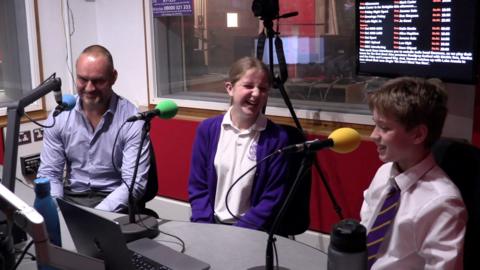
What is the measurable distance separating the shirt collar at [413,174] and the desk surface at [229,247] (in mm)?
289

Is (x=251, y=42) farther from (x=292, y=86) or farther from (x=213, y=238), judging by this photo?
(x=213, y=238)

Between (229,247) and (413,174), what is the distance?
54 centimetres

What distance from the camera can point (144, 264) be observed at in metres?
1.29

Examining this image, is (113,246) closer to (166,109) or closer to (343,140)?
(166,109)

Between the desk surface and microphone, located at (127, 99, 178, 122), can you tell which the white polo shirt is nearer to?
the desk surface

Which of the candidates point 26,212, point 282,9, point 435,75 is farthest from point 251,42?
point 26,212

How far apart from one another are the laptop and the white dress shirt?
503 millimetres

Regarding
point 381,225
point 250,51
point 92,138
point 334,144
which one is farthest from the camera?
point 250,51

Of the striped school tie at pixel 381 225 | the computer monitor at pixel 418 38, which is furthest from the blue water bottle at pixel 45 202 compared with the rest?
the computer monitor at pixel 418 38

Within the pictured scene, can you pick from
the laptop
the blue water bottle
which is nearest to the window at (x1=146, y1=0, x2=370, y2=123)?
the laptop

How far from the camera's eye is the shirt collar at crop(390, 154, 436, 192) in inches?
52.7

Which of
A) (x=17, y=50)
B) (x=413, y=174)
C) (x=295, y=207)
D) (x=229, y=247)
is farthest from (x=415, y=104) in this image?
(x=17, y=50)

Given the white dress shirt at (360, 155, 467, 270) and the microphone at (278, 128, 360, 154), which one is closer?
the microphone at (278, 128, 360, 154)

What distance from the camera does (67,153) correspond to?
2.33 metres
